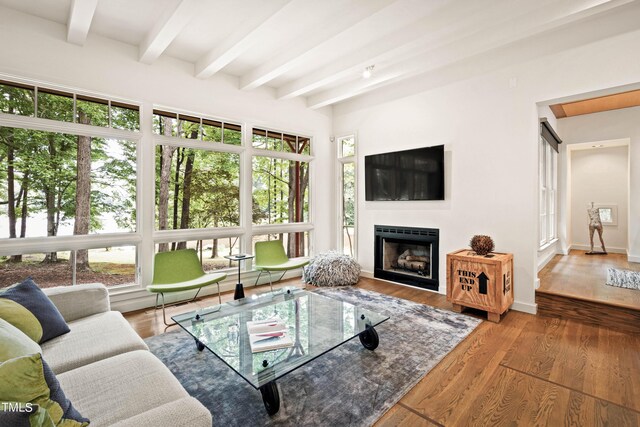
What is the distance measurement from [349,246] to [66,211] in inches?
159

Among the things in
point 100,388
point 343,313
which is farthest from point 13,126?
point 343,313

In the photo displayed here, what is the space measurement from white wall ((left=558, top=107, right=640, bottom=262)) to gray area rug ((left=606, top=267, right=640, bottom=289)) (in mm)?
1130

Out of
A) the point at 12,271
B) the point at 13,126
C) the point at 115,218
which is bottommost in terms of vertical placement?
the point at 12,271

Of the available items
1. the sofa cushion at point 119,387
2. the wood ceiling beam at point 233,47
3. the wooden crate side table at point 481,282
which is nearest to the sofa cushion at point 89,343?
the sofa cushion at point 119,387

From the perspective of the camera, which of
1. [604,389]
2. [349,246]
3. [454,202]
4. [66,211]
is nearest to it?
[604,389]

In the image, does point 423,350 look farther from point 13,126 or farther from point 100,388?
point 13,126

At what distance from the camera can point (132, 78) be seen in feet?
11.5

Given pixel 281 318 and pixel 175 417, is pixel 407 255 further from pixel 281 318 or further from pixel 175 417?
pixel 175 417

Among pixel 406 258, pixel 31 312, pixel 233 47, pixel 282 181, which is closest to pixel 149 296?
pixel 31 312

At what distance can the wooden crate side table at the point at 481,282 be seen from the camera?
311cm

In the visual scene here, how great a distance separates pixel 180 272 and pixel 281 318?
66.9 inches

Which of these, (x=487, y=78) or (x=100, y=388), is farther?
(x=487, y=78)

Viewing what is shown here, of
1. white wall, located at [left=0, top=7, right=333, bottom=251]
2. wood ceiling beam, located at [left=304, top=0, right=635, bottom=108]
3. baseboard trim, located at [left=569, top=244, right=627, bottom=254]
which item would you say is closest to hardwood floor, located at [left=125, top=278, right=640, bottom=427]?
white wall, located at [left=0, top=7, right=333, bottom=251]

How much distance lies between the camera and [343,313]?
8.43 feet
